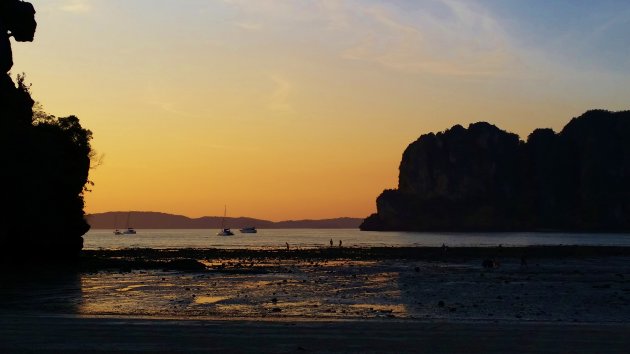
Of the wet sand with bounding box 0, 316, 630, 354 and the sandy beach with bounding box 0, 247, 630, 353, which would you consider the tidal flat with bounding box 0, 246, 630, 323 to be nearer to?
the sandy beach with bounding box 0, 247, 630, 353

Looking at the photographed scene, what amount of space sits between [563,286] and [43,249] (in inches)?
1831

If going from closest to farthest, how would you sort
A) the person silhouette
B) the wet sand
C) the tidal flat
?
the wet sand
the tidal flat
the person silhouette

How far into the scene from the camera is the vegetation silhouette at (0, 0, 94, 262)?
6172 cm

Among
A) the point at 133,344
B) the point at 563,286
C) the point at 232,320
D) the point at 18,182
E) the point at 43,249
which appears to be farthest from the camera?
the point at 43,249

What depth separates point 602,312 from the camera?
3081 cm

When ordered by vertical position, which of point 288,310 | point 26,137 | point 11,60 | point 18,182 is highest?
point 11,60


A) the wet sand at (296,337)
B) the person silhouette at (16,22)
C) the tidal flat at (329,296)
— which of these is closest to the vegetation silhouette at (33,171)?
the person silhouette at (16,22)

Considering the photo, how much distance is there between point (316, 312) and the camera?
2958 cm

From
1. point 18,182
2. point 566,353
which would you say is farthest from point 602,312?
point 18,182

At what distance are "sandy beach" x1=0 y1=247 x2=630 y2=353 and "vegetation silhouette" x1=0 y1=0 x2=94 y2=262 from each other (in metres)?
11.0

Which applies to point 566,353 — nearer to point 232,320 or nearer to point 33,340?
point 232,320

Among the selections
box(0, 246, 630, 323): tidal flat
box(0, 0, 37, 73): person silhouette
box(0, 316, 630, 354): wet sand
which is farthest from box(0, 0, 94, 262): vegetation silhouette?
box(0, 316, 630, 354): wet sand

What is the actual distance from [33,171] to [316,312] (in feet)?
138

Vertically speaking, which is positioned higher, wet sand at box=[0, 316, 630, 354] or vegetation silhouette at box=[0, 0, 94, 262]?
vegetation silhouette at box=[0, 0, 94, 262]
